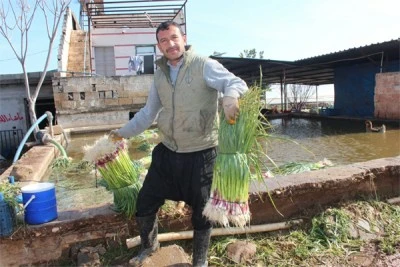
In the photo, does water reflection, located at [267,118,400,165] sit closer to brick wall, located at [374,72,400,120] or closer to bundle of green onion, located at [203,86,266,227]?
brick wall, located at [374,72,400,120]

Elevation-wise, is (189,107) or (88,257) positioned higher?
(189,107)

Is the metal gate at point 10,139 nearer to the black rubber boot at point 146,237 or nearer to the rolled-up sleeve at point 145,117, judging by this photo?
the rolled-up sleeve at point 145,117

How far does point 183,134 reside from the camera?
94.4 inches

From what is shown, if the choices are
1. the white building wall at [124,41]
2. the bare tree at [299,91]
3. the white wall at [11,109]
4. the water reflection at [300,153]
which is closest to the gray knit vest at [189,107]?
the water reflection at [300,153]

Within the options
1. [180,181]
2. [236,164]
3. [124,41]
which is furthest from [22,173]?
[124,41]

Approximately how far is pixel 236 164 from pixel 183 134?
16.7 inches

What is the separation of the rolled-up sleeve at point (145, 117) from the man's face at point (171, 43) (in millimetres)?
351

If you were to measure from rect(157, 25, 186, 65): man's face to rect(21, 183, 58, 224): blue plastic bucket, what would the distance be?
1389 millimetres

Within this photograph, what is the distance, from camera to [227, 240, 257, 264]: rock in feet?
8.84

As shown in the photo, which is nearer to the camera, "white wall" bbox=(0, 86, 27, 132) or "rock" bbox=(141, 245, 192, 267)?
"rock" bbox=(141, 245, 192, 267)

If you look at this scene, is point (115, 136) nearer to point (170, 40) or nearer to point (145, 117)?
point (145, 117)

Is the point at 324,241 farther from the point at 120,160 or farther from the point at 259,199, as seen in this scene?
the point at 120,160

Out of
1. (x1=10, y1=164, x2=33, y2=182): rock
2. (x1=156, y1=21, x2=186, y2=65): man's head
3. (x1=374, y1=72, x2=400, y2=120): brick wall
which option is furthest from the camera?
(x1=374, y1=72, x2=400, y2=120): brick wall

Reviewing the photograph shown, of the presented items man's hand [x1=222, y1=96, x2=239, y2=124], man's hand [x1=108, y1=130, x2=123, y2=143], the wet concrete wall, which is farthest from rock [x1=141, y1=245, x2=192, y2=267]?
man's hand [x1=222, y1=96, x2=239, y2=124]
